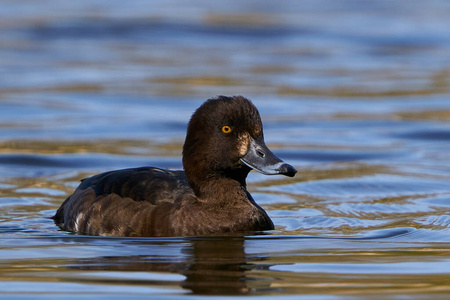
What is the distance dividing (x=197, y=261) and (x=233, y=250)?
50 centimetres

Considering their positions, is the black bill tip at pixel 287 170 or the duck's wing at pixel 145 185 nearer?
the black bill tip at pixel 287 170

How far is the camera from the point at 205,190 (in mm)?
8039

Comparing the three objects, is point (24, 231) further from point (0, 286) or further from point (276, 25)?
point (276, 25)

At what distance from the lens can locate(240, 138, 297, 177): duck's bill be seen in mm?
7793

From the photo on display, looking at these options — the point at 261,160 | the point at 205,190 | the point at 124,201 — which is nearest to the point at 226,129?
the point at 261,160

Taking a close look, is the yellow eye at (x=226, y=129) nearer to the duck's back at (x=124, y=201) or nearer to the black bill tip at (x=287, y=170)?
the black bill tip at (x=287, y=170)

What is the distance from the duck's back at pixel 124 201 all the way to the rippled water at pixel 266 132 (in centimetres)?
23

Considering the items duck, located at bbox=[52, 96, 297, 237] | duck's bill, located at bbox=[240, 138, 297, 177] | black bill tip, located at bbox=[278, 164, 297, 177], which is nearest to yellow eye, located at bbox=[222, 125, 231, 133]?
duck, located at bbox=[52, 96, 297, 237]

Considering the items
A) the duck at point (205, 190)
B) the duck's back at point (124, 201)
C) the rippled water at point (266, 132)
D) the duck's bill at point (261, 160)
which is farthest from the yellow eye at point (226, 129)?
the rippled water at point (266, 132)

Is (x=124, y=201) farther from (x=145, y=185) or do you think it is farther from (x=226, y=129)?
(x=226, y=129)

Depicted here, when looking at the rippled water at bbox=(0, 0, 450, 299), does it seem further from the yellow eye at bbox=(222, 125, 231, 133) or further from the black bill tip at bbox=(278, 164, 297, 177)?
the yellow eye at bbox=(222, 125, 231, 133)

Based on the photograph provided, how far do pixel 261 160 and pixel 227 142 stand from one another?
303mm

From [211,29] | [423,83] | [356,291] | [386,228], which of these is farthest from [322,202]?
[211,29]

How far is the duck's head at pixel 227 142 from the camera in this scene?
7.82m
